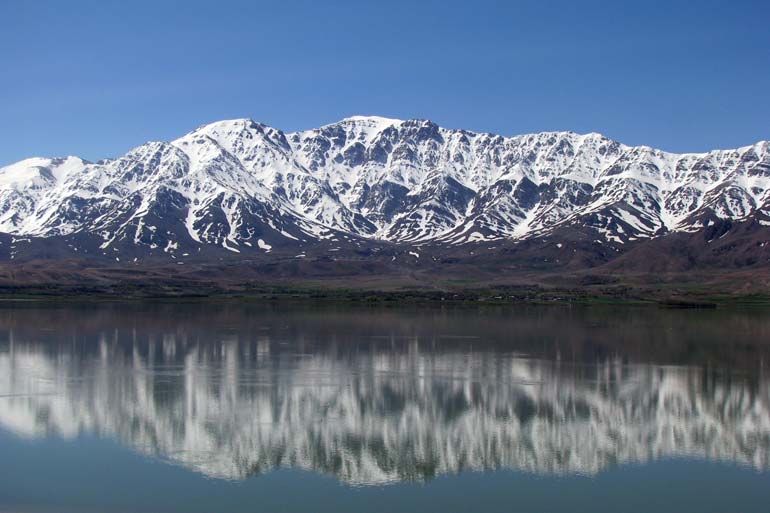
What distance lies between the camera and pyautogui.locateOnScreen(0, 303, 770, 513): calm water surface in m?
28.0

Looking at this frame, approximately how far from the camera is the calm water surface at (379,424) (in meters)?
28.0

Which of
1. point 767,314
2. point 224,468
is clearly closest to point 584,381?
point 224,468

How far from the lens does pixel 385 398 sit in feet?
147

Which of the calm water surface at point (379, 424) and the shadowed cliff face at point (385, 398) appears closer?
the calm water surface at point (379, 424)

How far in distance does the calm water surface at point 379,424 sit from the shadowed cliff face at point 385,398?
0.17 m

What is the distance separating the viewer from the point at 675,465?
106 feet

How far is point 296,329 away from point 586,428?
4754 cm

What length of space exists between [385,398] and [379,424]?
21.3 ft

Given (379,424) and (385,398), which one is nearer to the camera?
(379,424)

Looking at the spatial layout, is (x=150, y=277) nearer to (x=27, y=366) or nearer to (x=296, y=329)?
(x=296, y=329)

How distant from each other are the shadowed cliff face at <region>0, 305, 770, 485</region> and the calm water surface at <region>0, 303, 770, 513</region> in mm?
168

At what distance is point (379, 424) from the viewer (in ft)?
125

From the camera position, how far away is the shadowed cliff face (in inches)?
1320

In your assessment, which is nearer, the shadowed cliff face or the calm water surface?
the calm water surface
